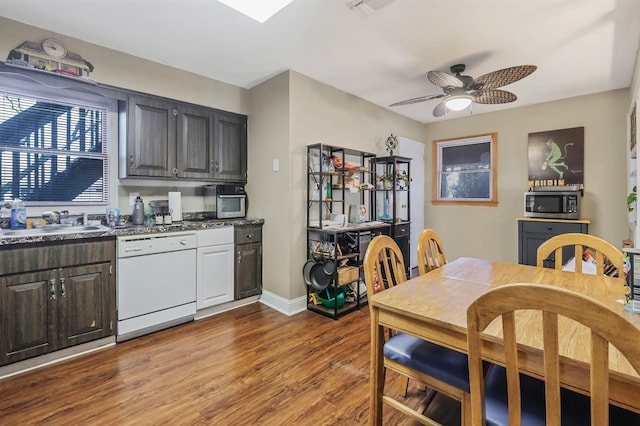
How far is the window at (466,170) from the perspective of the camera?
4555mm

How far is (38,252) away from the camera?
2.12 m

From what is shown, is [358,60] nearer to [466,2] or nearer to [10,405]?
[466,2]

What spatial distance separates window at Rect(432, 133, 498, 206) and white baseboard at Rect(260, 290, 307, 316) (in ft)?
10.1

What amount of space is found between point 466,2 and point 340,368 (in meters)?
2.64

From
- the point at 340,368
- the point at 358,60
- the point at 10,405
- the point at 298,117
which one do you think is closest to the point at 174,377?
the point at 10,405

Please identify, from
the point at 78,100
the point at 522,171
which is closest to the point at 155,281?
the point at 78,100

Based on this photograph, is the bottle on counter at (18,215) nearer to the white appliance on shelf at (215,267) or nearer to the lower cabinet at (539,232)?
the white appliance on shelf at (215,267)


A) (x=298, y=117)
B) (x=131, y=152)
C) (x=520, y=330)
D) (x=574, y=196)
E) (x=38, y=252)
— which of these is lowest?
(x=520, y=330)

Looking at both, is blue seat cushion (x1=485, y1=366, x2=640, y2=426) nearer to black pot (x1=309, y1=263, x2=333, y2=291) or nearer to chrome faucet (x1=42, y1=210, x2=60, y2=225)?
black pot (x1=309, y1=263, x2=333, y2=291)

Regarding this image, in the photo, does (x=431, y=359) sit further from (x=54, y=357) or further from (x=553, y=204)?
(x=553, y=204)

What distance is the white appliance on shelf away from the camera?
9.78 ft

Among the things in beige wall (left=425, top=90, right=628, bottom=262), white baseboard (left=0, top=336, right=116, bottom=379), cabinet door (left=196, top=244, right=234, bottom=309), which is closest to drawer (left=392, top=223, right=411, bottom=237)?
beige wall (left=425, top=90, right=628, bottom=262)

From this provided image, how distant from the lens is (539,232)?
377 centimetres

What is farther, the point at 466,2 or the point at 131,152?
the point at 131,152
